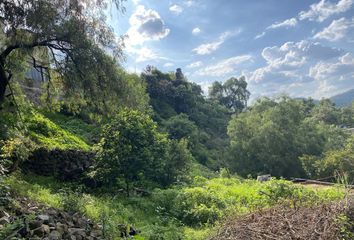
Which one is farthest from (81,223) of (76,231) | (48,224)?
(48,224)

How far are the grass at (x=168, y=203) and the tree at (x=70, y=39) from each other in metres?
3.01

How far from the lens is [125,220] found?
9375 mm

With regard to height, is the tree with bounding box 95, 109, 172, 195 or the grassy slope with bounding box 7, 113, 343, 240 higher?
the tree with bounding box 95, 109, 172, 195

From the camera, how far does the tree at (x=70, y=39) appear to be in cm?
867

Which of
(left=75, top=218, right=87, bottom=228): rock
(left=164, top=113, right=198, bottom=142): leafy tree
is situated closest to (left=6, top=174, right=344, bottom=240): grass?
(left=75, top=218, right=87, bottom=228): rock

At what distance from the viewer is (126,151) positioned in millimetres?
12359

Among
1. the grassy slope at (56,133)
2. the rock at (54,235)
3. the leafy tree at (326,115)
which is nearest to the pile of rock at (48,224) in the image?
the rock at (54,235)

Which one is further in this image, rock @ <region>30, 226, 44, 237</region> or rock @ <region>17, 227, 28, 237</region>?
rock @ <region>30, 226, 44, 237</region>

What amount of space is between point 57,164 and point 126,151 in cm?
305

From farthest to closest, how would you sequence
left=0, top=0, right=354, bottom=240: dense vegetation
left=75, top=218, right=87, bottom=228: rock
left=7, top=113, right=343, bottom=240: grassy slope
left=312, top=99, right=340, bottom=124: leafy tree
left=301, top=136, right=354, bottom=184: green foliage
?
left=312, top=99, right=340, bottom=124: leafy tree, left=301, top=136, right=354, bottom=184: green foliage, left=0, top=0, right=354, bottom=240: dense vegetation, left=7, top=113, right=343, bottom=240: grassy slope, left=75, top=218, right=87, bottom=228: rock

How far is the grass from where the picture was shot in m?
8.30

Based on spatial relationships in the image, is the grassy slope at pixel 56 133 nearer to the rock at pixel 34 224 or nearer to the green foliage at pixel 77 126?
the green foliage at pixel 77 126

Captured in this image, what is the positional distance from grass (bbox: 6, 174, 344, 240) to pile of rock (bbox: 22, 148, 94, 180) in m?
0.55

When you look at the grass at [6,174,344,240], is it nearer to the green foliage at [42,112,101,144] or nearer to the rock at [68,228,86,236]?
the rock at [68,228,86,236]
